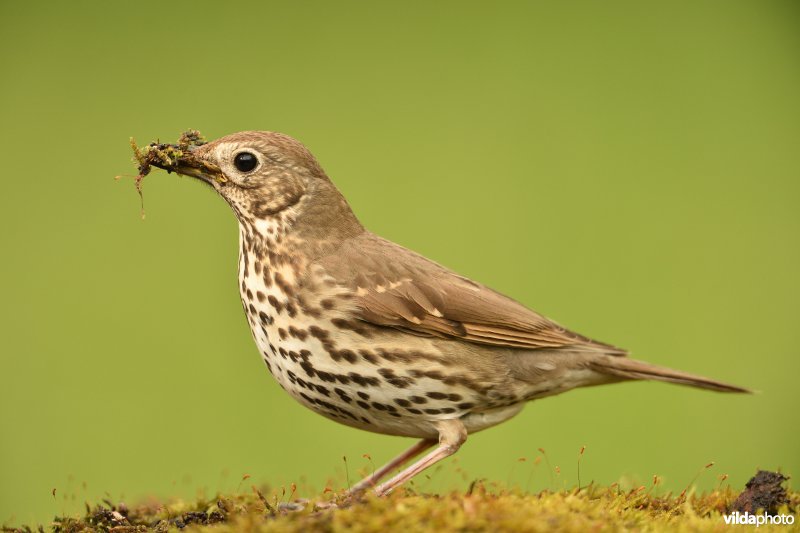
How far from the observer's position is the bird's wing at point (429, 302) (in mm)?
5273

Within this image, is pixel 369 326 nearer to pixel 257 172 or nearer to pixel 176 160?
pixel 257 172

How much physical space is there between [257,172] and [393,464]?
6.00ft

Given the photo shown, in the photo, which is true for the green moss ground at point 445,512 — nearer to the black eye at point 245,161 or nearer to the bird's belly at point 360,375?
the bird's belly at point 360,375

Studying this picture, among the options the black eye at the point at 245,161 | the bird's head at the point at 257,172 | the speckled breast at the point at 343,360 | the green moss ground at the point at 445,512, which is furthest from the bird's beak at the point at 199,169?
the green moss ground at the point at 445,512

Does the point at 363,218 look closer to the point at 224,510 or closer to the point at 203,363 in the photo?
the point at 203,363

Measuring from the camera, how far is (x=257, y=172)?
17.8 ft

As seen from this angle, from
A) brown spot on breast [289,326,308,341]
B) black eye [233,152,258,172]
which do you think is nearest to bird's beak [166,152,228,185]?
black eye [233,152,258,172]

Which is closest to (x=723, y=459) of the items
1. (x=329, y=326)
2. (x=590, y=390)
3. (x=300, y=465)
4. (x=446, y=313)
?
(x=590, y=390)

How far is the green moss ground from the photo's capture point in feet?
12.3

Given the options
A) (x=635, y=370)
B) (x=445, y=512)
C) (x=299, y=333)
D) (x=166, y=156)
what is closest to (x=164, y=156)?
(x=166, y=156)

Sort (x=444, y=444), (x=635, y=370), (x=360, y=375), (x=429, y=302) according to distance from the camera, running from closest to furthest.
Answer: (x=360, y=375) < (x=444, y=444) < (x=429, y=302) < (x=635, y=370)

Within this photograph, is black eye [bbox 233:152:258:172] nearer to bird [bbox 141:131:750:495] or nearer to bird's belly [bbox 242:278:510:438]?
bird [bbox 141:131:750:495]

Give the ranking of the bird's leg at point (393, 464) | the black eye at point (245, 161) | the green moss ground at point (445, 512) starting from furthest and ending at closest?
1. the black eye at point (245, 161)
2. the bird's leg at point (393, 464)
3. the green moss ground at point (445, 512)

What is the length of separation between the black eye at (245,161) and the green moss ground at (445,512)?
177cm
